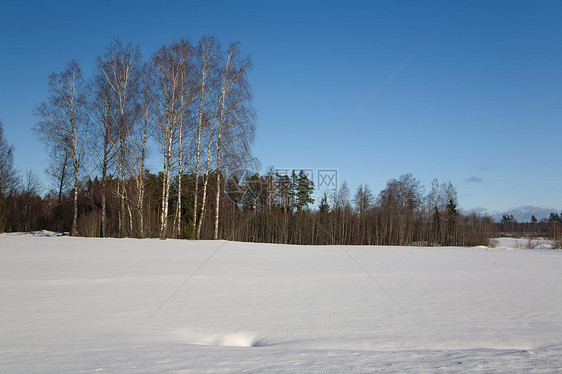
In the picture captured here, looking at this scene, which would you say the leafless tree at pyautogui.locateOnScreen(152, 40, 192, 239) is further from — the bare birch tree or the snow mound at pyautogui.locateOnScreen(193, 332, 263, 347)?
the snow mound at pyautogui.locateOnScreen(193, 332, 263, 347)

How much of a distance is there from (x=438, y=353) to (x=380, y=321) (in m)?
1.33

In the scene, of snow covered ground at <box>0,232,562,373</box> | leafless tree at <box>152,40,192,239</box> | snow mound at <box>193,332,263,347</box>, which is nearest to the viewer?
snow covered ground at <box>0,232,562,373</box>

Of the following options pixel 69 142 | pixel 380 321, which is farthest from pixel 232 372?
pixel 69 142

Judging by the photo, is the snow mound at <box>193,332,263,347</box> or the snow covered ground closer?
the snow covered ground

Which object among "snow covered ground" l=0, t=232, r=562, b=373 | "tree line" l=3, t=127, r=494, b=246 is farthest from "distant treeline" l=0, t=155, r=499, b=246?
"snow covered ground" l=0, t=232, r=562, b=373

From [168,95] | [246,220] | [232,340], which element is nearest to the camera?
[232,340]

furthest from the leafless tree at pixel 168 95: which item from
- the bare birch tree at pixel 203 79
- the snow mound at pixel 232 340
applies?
the snow mound at pixel 232 340

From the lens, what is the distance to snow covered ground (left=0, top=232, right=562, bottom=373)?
299 centimetres

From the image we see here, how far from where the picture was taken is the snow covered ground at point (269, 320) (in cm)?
299

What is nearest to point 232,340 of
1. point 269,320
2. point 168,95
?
point 269,320

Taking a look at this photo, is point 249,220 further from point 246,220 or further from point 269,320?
point 269,320

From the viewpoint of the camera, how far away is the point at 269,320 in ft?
15.0

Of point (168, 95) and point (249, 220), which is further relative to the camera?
point (249, 220)

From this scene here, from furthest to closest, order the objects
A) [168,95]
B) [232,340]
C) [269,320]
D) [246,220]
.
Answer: [246,220], [168,95], [269,320], [232,340]
